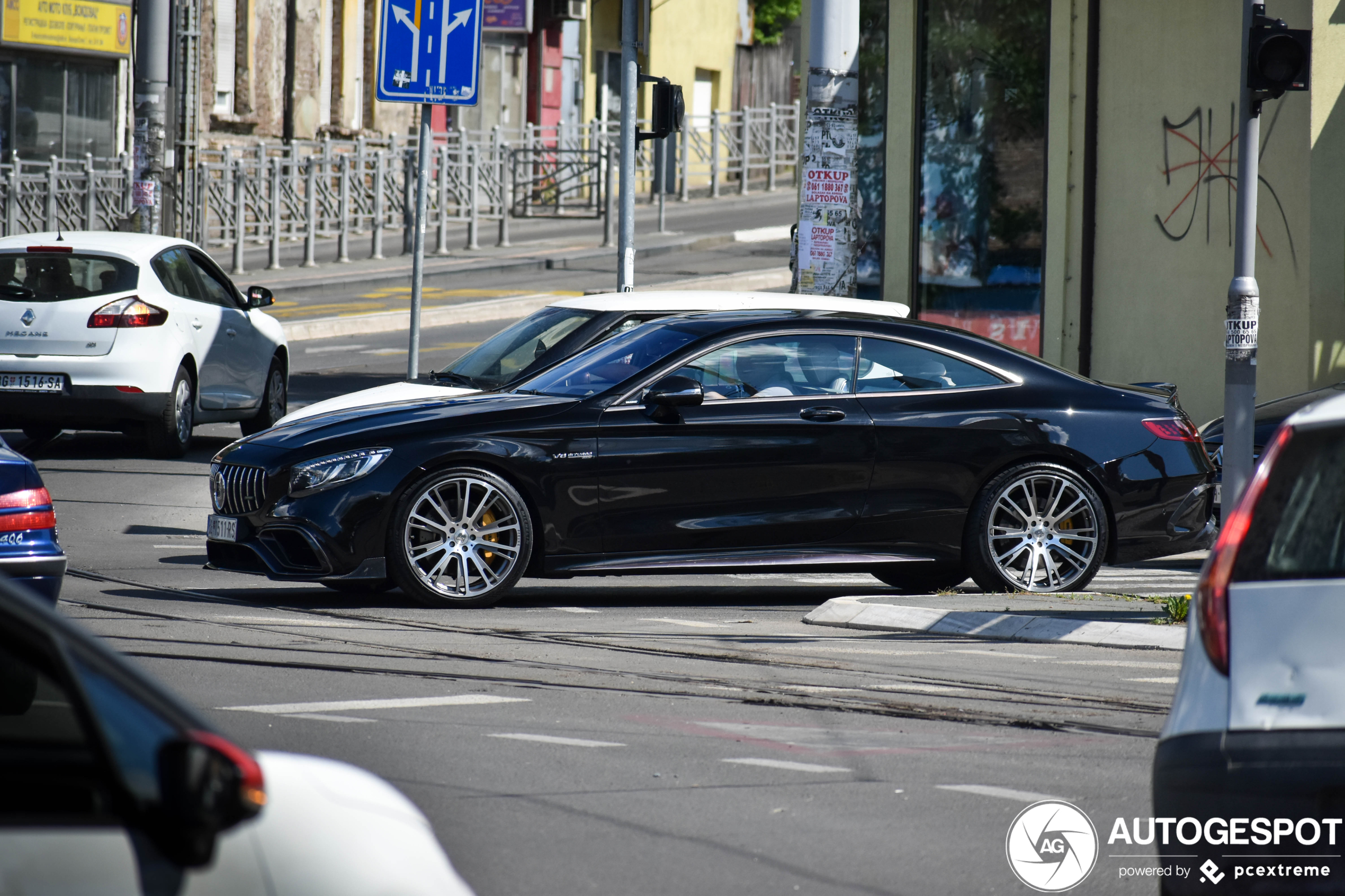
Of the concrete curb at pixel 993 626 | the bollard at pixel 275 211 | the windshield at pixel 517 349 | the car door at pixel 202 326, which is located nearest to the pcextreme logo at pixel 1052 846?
the concrete curb at pixel 993 626

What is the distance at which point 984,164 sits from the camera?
55.3ft

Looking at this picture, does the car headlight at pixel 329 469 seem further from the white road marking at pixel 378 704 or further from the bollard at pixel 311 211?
the bollard at pixel 311 211

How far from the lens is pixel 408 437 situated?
372 inches

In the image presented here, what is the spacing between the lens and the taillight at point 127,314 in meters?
14.4

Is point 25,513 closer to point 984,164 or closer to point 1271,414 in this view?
point 1271,414

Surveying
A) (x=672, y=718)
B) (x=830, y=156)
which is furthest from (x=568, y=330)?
(x=672, y=718)

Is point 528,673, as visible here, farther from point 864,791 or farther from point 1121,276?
point 1121,276

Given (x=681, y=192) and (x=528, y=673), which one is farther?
(x=681, y=192)

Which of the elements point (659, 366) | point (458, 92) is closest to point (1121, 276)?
point (458, 92)

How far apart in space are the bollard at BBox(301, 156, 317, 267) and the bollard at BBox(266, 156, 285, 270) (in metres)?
0.43

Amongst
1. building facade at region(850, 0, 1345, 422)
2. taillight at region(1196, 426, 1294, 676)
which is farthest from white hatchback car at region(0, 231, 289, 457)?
taillight at region(1196, 426, 1294, 676)

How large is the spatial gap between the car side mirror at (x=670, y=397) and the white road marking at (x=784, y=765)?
368 cm

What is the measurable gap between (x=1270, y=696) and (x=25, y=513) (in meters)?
5.26

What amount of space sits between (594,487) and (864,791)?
4.02 metres
